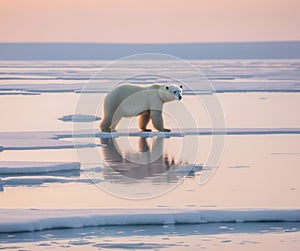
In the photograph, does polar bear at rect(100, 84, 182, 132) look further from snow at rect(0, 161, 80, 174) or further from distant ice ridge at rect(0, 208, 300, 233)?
distant ice ridge at rect(0, 208, 300, 233)

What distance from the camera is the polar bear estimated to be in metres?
12.3

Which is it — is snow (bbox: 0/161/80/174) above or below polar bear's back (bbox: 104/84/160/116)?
below

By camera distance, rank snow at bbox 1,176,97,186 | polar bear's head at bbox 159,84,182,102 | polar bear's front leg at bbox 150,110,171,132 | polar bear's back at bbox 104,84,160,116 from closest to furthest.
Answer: snow at bbox 1,176,97,186
polar bear's head at bbox 159,84,182,102
polar bear's front leg at bbox 150,110,171,132
polar bear's back at bbox 104,84,160,116

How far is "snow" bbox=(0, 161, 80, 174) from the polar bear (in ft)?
10.4

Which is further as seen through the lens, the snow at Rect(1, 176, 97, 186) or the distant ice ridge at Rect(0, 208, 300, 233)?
the snow at Rect(1, 176, 97, 186)

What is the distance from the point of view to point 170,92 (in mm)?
12195

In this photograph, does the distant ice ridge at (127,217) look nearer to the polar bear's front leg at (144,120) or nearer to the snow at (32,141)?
the snow at (32,141)

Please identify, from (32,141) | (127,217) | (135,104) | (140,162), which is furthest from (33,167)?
(135,104)

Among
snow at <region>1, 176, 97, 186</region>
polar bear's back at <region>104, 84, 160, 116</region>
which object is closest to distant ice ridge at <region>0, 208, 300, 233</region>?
snow at <region>1, 176, 97, 186</region>

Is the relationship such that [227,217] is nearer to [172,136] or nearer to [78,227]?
[78,227]

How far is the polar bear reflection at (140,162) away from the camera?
9000mm

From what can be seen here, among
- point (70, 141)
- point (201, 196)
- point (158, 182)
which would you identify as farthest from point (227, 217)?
point (70, 141)

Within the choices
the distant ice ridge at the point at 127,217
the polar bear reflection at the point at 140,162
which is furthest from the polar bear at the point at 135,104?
the distant ice ridge at the point at 127,217

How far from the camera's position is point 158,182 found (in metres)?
8.48
